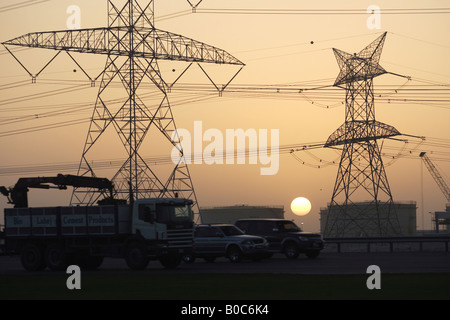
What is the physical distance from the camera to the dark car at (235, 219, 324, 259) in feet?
145

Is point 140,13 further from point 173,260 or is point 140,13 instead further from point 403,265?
point 403,265

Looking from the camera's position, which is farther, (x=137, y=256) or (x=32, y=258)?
(x=32, y=258)

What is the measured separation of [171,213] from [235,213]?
282 feet

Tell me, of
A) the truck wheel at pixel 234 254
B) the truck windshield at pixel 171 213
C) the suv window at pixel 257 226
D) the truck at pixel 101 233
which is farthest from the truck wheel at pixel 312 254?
the truck windshield at pixel 171 213

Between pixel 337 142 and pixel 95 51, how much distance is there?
2943 centimetres

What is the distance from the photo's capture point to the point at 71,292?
79.3 ft

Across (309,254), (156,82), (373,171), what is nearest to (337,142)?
(373,171)

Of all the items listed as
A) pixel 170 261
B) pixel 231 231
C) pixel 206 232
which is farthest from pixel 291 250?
pixel 170 261

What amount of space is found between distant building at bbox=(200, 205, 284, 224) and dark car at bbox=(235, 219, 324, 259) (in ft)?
248

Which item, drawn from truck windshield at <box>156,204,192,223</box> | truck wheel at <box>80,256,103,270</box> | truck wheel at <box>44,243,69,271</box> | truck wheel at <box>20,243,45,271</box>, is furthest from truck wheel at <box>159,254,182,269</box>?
truck wheel at <box>20,243,45,271</box>

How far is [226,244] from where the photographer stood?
4141cm

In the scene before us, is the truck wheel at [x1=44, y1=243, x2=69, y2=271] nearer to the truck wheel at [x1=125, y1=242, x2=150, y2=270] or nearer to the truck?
the truck

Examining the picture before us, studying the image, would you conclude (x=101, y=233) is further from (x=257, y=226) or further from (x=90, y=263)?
(x=257, y=226)

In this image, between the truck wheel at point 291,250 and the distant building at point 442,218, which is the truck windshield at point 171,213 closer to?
the truck wheel at point 291,250
